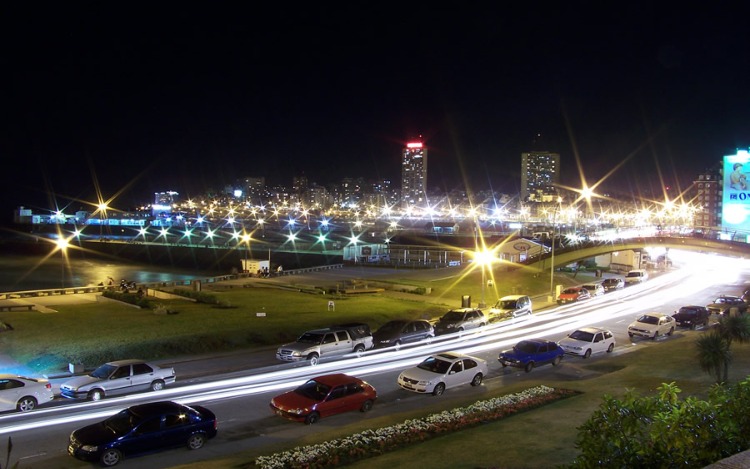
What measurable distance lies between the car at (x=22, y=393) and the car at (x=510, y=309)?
2265cm

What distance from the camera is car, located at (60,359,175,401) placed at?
1697 centimetres

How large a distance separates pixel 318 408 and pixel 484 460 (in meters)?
5.41

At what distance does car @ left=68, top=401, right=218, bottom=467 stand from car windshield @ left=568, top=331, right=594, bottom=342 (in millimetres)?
16534

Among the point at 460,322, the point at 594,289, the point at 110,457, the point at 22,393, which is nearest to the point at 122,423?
the point at 110,457

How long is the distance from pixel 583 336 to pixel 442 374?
9118mm

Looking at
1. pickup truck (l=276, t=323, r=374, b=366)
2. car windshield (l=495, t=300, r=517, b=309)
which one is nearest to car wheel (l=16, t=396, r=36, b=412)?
pickup truck (l=276, t=323, r=374, b=366)

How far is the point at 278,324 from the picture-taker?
1146 inches

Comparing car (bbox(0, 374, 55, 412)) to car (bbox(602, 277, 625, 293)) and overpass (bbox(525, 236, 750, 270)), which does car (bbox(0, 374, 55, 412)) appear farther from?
overpass (bbox(525, 236, 750, 270))

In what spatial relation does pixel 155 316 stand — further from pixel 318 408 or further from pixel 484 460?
pixel 484 460

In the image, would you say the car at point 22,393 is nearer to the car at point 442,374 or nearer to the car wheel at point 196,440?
the car wheel at point 196,440

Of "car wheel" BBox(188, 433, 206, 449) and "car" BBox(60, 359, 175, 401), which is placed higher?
"car" BBox(60, 359, 175, 401)

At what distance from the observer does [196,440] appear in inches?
525

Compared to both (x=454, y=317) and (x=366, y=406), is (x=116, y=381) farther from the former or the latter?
(x=454, y=317)

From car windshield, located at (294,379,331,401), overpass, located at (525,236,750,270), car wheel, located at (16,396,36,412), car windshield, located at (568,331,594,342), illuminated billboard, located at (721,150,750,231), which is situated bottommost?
car windshield, located at (568,331,594,342)
